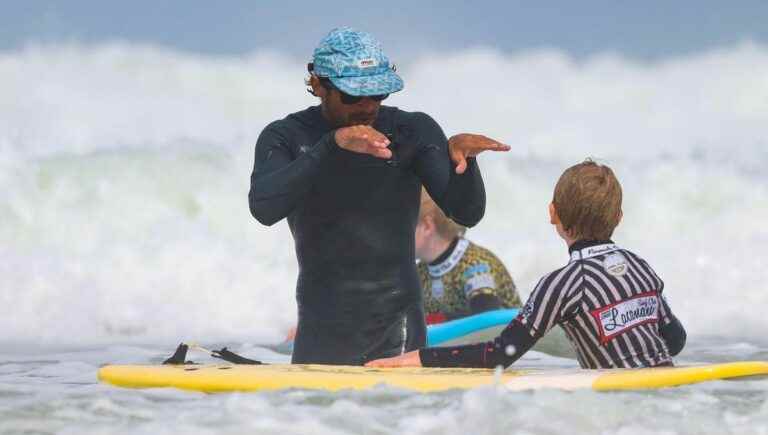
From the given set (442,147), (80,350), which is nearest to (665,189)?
(80,350)

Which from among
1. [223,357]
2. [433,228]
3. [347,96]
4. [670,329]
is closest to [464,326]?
[433,228]

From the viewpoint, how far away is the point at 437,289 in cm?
740

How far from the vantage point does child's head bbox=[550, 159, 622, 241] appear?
152 inches

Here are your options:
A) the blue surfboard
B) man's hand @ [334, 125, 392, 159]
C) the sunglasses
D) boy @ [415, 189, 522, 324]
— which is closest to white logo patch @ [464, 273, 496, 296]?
boy @ [415, 189, 522, 324]

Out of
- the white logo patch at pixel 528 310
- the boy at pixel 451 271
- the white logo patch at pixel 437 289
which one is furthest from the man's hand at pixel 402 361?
the white logo patch at pixel 437 289

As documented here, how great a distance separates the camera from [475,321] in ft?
22.1

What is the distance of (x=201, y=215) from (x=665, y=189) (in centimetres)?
729

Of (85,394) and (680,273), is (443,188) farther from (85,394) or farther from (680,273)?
(680,273)

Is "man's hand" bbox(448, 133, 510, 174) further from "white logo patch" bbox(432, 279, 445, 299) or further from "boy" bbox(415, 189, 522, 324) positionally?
"white logo patch" bbox(432, 279, 445, 299)

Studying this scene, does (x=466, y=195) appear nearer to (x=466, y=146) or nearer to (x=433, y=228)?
(x=466, y=146)

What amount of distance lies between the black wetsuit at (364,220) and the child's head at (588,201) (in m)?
0.27

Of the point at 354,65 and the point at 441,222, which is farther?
the point at 441,222

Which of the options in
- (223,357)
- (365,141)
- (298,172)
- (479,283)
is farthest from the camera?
(479,283)

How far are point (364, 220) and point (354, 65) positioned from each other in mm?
489
